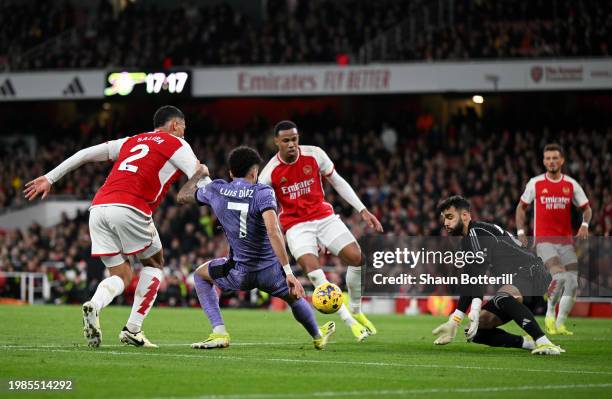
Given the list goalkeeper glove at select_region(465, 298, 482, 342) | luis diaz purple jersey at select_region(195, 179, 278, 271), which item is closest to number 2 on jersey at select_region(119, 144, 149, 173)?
luis diaz purple jersey at select_region(195, 179, 278, 271)

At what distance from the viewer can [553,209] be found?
15.1m

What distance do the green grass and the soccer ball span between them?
0.44 meters

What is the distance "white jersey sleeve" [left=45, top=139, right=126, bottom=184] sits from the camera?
34.1 feet

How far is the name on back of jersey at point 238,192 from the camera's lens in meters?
10.1

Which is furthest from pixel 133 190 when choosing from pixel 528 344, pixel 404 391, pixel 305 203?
pixel 528 344

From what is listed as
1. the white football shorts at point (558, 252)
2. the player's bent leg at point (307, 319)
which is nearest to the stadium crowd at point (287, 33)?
the white football shorts at point (558, 252)

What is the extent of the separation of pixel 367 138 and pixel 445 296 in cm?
1182

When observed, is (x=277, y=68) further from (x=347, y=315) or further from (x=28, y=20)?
(x=347, y=315)

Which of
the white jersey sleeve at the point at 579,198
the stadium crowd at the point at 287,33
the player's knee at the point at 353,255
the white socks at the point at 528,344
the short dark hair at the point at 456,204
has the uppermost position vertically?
the stadium crowd at the point at 287,33

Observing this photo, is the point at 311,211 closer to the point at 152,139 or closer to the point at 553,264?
the point at 152,139

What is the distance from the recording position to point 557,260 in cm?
1527

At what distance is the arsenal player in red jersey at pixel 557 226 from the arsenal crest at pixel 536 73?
56.1 feet

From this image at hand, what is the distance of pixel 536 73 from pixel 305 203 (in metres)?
20.6

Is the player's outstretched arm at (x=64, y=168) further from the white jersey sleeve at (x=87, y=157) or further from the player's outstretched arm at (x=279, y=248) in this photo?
the player's outstretched arm at (x=279, y=248)
